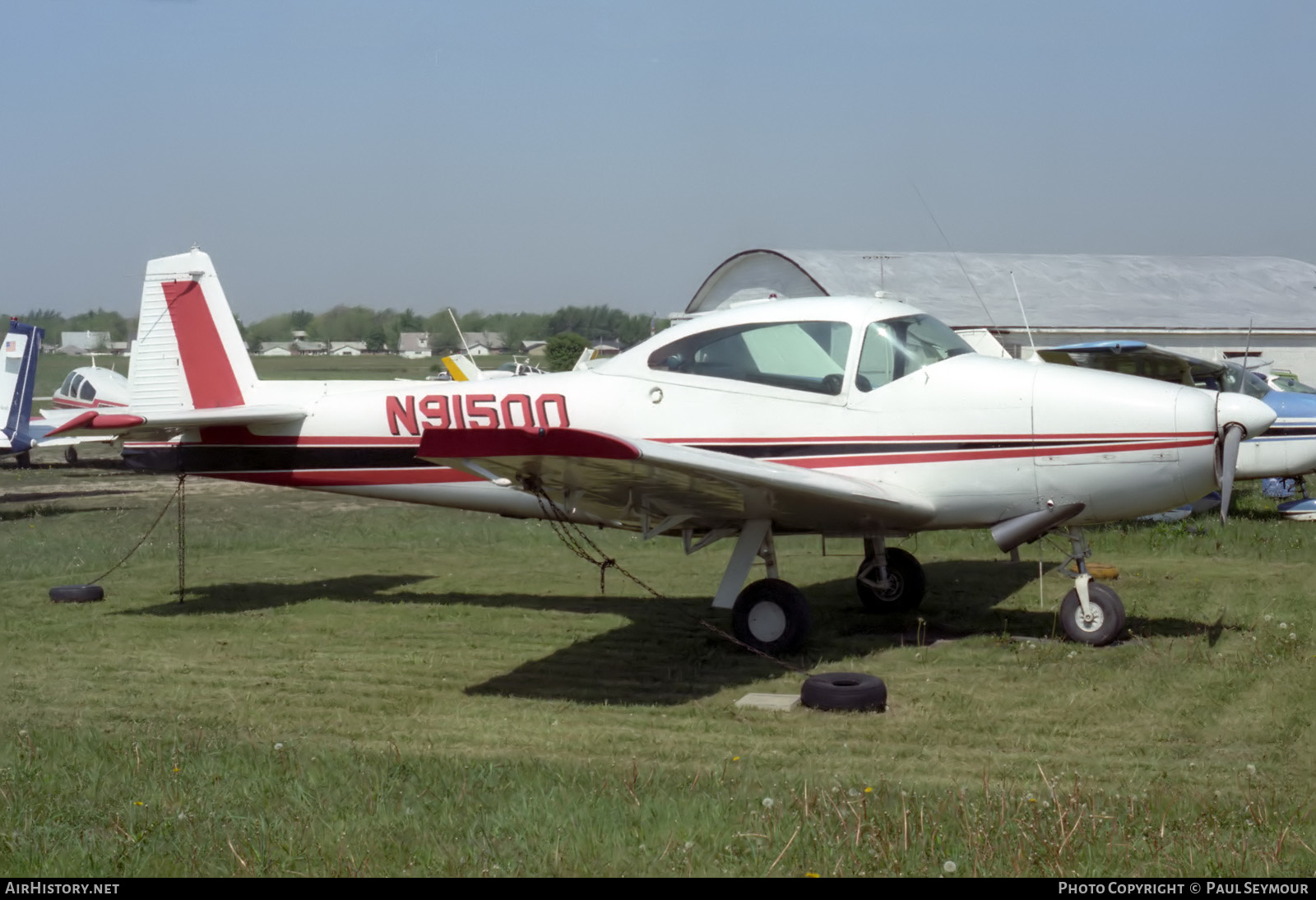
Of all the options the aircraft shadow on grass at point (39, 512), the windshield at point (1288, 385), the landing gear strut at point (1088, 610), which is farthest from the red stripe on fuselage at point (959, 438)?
the aircraft shadow on grass at point (39, 512)

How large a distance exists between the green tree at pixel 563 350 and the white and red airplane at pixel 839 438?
29.8 metres

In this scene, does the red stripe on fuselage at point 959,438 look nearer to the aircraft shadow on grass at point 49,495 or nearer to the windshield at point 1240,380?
the windshield at point 1240,380

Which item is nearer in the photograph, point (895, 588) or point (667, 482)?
point (667, 482)

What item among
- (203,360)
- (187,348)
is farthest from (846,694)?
(187,348)

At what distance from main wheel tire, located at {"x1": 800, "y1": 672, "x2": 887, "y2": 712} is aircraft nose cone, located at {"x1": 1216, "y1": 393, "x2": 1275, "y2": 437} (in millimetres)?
2817

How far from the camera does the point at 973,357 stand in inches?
325

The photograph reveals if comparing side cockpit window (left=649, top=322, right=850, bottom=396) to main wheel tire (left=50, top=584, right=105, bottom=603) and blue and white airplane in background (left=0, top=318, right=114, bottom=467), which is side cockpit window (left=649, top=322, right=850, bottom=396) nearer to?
main wheel tire (left=50, top=584, right=105, bottom=603)

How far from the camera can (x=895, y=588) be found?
966 cm

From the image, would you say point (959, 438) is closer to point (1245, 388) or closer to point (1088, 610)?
point (1088, 610)

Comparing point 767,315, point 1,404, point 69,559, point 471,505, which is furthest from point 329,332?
point 767,315

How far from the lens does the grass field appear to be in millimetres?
4215

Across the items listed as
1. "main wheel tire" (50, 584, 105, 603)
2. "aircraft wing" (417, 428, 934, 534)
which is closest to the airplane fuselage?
"aircraft wing" (417, 428, 934, 534)

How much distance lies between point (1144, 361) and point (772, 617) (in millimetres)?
10655

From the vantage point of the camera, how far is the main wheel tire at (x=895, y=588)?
965cm
